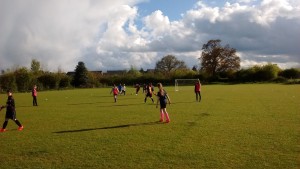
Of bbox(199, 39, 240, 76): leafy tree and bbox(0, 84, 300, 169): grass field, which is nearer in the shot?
bbox(0, 84, 300, 169): grass field

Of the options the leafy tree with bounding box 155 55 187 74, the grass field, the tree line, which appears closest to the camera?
the grass field

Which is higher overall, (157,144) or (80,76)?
(80,76)

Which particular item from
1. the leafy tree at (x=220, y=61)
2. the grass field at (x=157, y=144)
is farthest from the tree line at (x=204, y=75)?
the grass field at (x=157, y=144)

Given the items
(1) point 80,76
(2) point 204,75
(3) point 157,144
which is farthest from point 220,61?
(3) point 157,144

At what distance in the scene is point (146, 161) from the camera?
8.58 metres

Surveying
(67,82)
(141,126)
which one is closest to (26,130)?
(141,126)

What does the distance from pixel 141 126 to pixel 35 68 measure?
308 feet

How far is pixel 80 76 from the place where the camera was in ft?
277

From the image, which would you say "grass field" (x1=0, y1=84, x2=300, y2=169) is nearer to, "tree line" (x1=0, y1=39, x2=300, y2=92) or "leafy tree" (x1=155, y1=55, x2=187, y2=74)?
"tree line" (x1=0, y1=39, x2=300, y2=92)

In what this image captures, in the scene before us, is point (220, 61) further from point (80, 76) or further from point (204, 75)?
point (80, 76)

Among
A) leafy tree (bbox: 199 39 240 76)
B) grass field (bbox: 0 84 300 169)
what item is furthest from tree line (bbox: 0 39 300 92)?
grass field (bbox: 0 84 300 169)

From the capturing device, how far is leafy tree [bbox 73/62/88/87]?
8386cm

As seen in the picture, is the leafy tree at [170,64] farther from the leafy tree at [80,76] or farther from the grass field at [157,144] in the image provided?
the grass field at [157,144]

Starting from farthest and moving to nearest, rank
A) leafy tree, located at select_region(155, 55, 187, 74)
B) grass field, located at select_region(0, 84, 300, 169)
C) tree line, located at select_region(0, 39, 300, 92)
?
leafy tree, located at select_region(155, 55, 187, 74)
tree line, located at select_region(0, 39, 300, 92)
grass field, located at select_region(0, 84, 300, 169)
